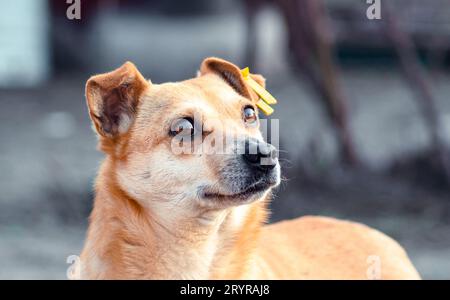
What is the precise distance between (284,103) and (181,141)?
9003 mm

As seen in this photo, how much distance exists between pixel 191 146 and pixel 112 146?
0.38m

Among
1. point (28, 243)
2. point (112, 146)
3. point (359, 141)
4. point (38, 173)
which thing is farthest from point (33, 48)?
point (112, 146)

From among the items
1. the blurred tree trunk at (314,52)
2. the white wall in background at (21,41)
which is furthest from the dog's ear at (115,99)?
the white wall in background at (21,41)

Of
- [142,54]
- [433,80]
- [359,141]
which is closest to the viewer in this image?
[359,141]

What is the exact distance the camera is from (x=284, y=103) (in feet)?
41.3

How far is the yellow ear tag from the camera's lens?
391 centimetres

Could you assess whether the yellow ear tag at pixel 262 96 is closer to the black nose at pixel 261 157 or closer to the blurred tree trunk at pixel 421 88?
the black nose at pixel 261 157

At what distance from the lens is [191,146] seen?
3.63m

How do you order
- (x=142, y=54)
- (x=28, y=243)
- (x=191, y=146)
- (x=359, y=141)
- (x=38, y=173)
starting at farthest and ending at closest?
(x=142, y=54) → (x=359, y=141) → (x=38, y=173) → (x=28, y=243) → (x=191, y=146)

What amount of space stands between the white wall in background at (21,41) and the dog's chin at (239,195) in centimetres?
1001

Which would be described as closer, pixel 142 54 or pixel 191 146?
pixel 191 146

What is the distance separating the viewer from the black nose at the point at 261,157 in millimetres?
3510

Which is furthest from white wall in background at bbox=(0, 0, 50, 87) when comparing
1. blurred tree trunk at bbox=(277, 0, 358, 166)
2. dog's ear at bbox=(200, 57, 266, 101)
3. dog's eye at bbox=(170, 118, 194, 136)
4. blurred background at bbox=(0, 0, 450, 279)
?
dog's eye at bbox=(170, 118, 194, 136)
